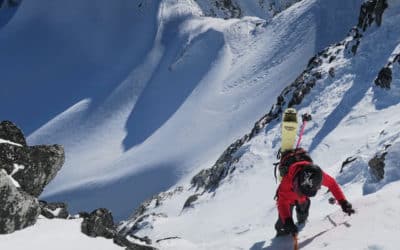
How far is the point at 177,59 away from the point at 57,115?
10.7 m

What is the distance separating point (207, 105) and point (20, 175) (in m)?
30.4

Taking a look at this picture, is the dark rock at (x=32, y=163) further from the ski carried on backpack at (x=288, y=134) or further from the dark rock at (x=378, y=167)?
the dark rock at (x=378, y=167)

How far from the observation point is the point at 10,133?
970 cm

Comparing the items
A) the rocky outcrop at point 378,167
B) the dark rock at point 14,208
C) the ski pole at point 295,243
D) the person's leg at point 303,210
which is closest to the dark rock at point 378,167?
the rocky outcrop at point 378,167

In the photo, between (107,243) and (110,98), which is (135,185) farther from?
(107,243)

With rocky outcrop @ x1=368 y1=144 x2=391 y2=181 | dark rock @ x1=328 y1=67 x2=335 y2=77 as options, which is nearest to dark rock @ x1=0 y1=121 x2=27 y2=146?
rocky outcrop @ x1=368 y1=144 x2=391 y2=181

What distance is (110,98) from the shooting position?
153 feet

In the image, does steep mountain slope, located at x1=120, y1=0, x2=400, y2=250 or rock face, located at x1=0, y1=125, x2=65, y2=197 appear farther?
steep mountain slope, located at x1=120, y1=0, x2=400, y2=250

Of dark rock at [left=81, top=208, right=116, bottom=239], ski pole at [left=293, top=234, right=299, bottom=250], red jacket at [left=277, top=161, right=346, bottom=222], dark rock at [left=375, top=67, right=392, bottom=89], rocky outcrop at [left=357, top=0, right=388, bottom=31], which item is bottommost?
ski pole at [left=293, top=234, right=299, bottom=250]

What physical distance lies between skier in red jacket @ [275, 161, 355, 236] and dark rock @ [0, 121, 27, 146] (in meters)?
4.53

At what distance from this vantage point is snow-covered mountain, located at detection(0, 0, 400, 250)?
41.3 ft

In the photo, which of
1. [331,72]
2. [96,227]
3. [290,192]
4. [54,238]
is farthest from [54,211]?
[331,72]

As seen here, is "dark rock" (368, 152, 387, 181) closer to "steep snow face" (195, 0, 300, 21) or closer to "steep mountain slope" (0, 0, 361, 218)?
"steep mountain slope" (0, 0, 361, 218)

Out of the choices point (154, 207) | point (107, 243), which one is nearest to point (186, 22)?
point (154, 207)
